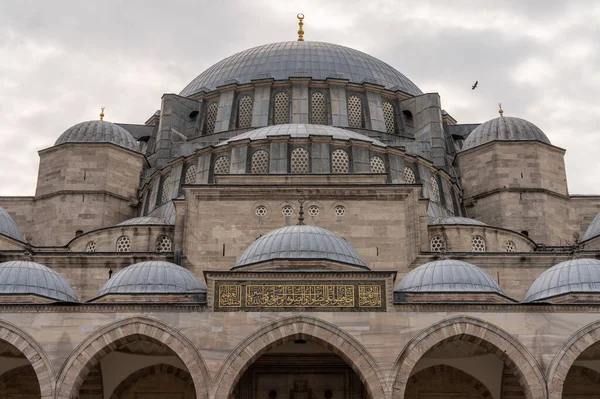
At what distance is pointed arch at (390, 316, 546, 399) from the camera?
20.5m

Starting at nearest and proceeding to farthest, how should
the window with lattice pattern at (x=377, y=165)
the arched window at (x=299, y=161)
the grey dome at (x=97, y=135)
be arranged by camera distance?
the arched window at (x=299, y=161)
the window with lattice pattern at (x=377, y=165)
the grey dome at (x=97, y=135)

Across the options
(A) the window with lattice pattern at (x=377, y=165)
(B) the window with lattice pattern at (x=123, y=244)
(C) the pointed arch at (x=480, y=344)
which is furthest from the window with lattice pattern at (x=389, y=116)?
(C) the pointed arch at (x=480, y=344)

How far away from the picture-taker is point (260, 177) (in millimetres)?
27984

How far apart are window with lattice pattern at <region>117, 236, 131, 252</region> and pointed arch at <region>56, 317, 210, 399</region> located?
7429 millimetres

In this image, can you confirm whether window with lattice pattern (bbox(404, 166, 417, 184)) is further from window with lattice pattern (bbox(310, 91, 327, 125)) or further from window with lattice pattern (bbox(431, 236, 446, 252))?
window with lattice pattern (bbox(310, 91, 327, 125))

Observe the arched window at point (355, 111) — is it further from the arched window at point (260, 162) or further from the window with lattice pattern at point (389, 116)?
the arched window at point (260, 162)

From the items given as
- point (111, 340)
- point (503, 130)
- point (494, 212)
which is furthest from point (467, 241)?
point (111, 340)

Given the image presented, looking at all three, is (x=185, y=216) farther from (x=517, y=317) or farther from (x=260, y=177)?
(x=517, y=317)

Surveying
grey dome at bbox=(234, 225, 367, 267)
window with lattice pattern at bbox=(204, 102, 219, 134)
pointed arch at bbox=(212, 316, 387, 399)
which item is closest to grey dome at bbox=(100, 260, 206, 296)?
grey dome at bbox=(234, 225, 367, 267)

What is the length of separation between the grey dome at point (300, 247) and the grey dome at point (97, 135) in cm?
1242

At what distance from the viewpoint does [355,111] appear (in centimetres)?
3612

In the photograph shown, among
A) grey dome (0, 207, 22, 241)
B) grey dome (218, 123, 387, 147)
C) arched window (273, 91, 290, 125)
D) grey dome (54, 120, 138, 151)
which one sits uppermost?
arched window (273, 91, 290, 125)

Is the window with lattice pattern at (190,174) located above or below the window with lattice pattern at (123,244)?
above

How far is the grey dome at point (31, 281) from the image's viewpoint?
2241 cm
